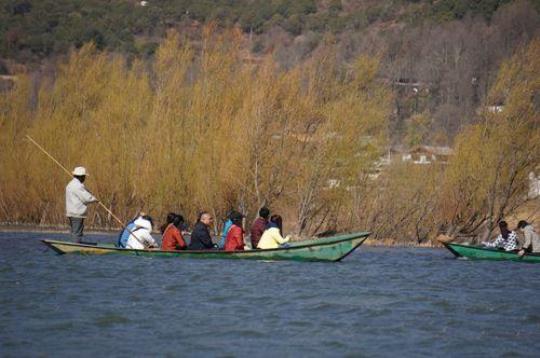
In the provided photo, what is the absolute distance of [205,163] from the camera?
4244cm

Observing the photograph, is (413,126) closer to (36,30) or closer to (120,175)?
(120,175)

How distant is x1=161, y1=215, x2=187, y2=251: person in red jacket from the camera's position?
2667 centimetres

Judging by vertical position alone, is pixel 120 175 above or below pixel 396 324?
above

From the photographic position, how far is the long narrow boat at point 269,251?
85.4ft

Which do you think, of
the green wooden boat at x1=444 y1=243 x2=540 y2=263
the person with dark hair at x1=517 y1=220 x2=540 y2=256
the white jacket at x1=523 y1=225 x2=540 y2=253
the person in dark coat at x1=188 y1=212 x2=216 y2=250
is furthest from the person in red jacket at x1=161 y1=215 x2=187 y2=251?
the white jacket at x1=523 y1=225 x2=540 y2=253

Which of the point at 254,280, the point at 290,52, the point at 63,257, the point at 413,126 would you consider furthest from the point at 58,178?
the point at 290,52

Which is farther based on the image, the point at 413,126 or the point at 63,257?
the point at 413,126

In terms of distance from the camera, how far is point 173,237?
26.7 meters

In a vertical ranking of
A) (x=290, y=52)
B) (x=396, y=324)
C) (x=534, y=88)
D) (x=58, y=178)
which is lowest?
(x=396, y=324)

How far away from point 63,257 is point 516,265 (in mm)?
11178

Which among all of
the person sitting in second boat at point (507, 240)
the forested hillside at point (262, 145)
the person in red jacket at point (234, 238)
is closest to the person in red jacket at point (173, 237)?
the person in red jacket at point (234, 238)

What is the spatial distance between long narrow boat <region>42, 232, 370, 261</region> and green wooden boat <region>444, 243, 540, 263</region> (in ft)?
15.3

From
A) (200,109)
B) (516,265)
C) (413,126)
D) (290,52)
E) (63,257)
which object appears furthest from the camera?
(290,52)

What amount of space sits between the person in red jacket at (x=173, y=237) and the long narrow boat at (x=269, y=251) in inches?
11.2
